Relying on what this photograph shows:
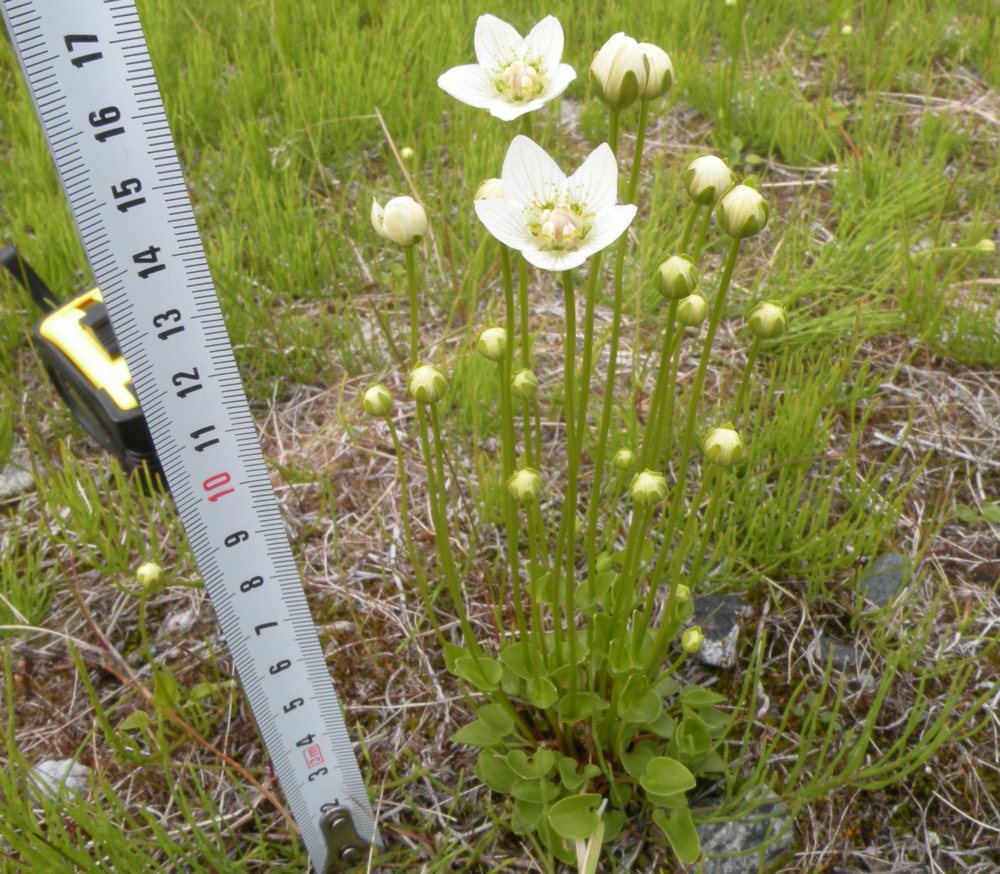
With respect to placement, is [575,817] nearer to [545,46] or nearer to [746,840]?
[746,840]

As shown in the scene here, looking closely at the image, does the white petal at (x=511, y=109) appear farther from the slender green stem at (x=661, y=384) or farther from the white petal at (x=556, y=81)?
the slender green stem at (x=661, y=384)

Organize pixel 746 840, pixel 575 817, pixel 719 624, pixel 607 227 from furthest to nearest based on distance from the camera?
pixel 719 624
pixel 746 840
pixel 575 817
pixel 607 227

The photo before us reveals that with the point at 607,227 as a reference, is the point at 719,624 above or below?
below

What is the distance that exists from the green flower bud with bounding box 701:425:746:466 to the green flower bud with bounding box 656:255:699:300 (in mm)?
227

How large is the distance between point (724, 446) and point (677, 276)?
0.27 m

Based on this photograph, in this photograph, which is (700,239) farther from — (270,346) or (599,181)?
(270,346)

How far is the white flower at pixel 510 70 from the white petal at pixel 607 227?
0.20 metres

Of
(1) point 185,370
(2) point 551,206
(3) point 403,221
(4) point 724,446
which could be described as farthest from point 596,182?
(1) point 185,370

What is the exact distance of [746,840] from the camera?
1.52 meters

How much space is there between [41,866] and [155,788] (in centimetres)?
32

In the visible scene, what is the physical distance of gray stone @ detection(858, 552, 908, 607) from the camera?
182 cm

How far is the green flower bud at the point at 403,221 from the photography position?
122 centimetres

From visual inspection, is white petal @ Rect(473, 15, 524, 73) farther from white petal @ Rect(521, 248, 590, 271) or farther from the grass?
the grass

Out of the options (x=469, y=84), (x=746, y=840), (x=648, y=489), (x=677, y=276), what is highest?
(x=469, y=84)
